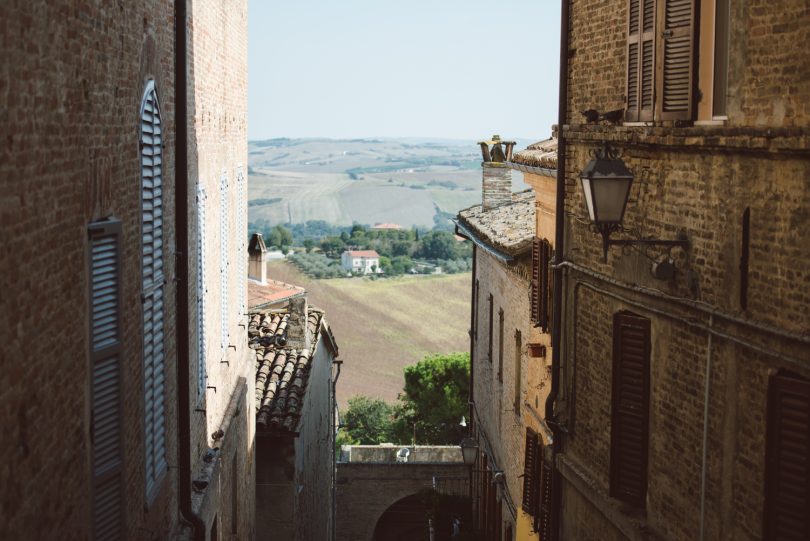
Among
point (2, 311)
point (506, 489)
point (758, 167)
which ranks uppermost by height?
point (758, 167)

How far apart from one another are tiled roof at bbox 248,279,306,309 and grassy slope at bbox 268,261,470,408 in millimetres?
51417

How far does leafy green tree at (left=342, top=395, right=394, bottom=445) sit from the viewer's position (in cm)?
6169

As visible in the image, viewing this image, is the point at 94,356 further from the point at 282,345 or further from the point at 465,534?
the point at 465,534

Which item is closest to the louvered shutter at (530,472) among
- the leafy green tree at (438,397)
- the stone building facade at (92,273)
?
the stone building facade at (92,273)

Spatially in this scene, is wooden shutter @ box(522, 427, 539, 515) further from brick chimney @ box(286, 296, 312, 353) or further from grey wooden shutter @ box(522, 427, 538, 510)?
brick chimney @ box(286, 296, 312, 353)

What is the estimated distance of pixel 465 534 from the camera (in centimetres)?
2220

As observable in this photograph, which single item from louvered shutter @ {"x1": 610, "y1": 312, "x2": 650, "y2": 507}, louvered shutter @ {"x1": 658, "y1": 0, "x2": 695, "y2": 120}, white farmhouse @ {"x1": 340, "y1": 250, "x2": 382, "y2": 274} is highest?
louvered shutter @ {"x1": 658, "y1": 0, "x2": 695, "y2": 120}

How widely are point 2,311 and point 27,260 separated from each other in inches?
18.5

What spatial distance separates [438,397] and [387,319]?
46.9 meters

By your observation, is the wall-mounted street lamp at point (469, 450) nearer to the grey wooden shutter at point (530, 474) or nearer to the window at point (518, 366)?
the window at point (518, 366)

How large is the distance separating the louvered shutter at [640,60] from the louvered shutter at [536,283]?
16.4 feet

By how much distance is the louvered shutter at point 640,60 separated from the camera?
9.20m

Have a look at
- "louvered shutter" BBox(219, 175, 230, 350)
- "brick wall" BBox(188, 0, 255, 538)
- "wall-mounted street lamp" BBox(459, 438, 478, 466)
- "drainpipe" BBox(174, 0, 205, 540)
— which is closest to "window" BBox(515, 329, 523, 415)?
"brick wall" BBox(188, 0, 255, 538)

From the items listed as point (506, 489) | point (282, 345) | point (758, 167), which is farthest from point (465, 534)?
point (758, 167)
